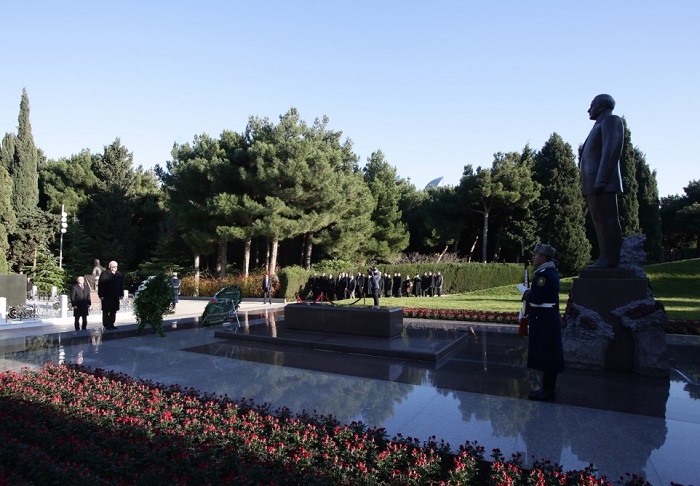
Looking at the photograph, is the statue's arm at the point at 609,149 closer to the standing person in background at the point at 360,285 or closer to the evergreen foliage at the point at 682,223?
the standing person in background at the point at 360,285

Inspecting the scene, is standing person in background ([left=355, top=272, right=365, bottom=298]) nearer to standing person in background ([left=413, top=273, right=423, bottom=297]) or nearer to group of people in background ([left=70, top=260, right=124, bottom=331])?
standing person in background ([left=413, top=273, right=423, bottom=297])

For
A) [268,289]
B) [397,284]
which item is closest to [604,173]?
[268,289]

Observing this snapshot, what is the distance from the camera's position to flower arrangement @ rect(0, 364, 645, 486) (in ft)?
9.80

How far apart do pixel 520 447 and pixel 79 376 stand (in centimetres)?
530

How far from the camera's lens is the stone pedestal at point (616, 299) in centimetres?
639

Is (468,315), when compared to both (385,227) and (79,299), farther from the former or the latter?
(385,227)

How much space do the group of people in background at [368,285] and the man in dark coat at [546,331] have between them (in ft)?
49.6

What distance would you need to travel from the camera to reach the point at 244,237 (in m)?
25.6

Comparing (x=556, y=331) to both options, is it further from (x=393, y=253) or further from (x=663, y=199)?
(x=663, y=199)

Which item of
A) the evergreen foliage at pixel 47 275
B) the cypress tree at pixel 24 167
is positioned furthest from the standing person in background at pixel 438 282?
the cypress tree at pixel 24 167

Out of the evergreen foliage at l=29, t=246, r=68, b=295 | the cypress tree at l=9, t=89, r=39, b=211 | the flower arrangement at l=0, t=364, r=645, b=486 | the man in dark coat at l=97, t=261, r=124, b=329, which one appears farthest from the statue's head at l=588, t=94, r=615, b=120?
the cypress tree at l=9, t=89, r=39, b=211

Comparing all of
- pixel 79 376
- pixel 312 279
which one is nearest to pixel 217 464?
pixel 79 376

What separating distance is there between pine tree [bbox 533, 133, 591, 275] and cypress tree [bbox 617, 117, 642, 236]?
327 cm

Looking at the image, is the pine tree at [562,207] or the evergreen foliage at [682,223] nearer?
the pine tree at [562,207]
